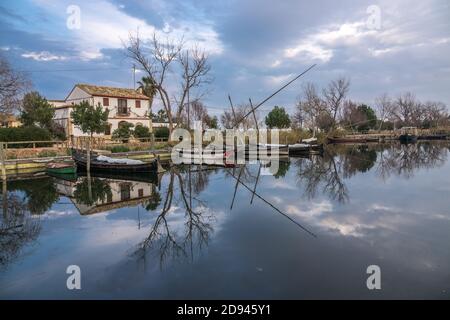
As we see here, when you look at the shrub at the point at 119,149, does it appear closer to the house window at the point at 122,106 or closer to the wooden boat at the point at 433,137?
the house window at the point at 122,106

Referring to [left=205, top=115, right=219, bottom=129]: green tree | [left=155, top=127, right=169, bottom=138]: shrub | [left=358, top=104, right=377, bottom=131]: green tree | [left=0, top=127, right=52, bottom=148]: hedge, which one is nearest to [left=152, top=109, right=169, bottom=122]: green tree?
[left=205, top=115, right=219, bottom=129]: green tree

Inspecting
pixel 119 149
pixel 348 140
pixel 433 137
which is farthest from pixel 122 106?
pixel 433 137

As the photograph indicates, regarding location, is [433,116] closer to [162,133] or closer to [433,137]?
[433,137]

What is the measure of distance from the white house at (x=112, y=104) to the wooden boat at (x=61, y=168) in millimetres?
18142

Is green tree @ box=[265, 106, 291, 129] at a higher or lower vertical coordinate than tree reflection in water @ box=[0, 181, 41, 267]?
higher

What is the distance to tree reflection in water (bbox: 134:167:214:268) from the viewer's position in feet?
26.8

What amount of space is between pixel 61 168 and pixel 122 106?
22979 millimetres

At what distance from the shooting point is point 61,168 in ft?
67.9

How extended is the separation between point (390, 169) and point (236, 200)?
48.1 feet

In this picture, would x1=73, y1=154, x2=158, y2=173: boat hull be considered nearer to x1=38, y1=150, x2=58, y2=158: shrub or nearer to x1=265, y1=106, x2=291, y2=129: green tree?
x1=38, y1=150, x2=58, y2=158: shrub

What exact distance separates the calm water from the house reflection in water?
85mm

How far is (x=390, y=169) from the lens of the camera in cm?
2345

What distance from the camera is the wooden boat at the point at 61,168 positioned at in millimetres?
20719
